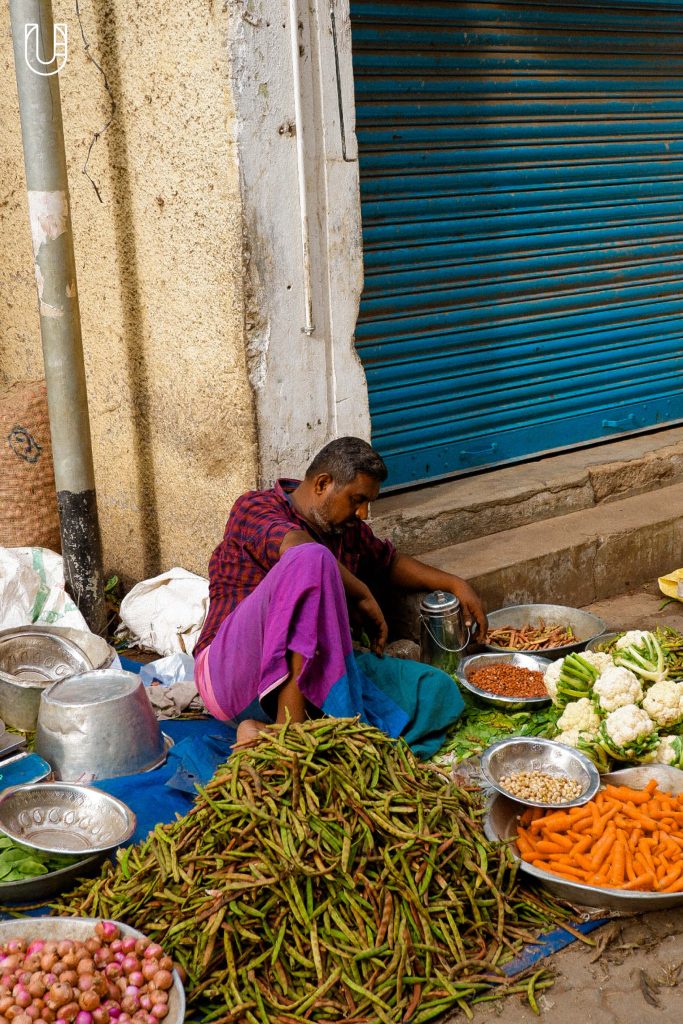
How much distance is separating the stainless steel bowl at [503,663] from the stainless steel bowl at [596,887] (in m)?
0.65

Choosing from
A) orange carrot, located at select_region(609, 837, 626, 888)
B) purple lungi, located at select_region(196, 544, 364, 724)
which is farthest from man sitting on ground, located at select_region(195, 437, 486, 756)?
orange carrot, located at select_region(609, 837, 626, 888)

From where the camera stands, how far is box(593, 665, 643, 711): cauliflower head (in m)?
→ 3.57

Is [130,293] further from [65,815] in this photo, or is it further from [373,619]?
[65,815]

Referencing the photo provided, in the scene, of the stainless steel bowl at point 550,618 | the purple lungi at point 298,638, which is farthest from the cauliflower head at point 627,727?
Result: the stainless steel bowl at point 550,618

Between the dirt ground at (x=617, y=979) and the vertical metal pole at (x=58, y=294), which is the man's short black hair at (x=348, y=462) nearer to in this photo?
the vertical metal pole at (x=58, y=294)

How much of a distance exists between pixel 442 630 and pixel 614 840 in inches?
55.2

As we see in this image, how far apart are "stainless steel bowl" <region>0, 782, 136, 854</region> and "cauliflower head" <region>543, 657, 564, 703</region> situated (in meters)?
1.62

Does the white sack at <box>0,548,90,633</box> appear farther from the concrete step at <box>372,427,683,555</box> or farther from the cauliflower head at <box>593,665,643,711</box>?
the cauliflower head at <box>593,665,643,711</box>

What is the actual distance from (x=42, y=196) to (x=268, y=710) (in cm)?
240

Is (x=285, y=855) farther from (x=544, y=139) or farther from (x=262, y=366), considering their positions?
(x=544, y=139)

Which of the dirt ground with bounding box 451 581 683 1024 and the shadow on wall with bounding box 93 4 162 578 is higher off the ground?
the shadow on wall with bounding box 93 4 162 578

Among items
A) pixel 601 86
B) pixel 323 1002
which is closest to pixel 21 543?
pixel 323 1002

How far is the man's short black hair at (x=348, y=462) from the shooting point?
375cm

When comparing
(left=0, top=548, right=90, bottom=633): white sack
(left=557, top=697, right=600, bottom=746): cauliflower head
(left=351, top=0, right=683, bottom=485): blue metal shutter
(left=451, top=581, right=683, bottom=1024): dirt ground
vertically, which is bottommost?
(left=451, top=581, right=683, bottom=1024): dirt ground
